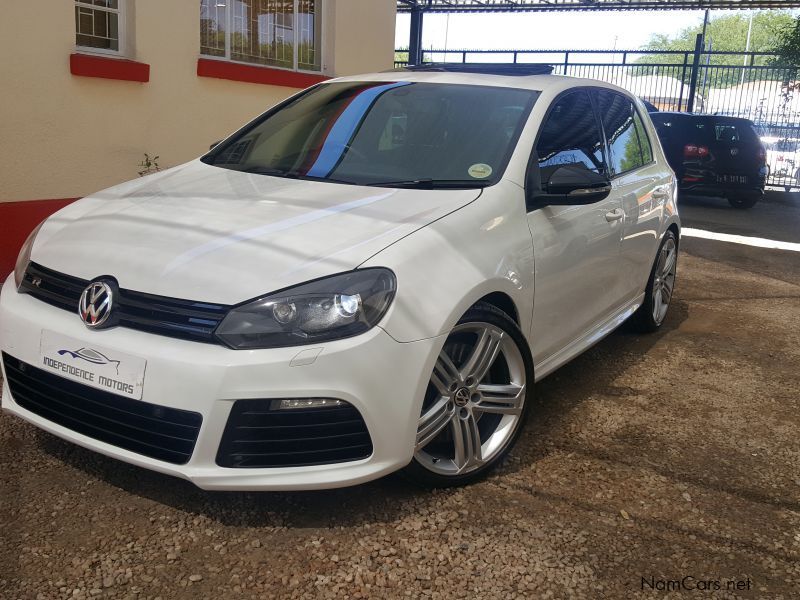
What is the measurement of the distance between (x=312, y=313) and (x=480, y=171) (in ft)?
4.07

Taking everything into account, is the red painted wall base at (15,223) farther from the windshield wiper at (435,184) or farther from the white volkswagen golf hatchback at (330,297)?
the windshield wiper at (435,184)

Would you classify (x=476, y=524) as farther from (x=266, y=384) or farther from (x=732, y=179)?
(x=732, y=179)

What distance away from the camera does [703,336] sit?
5676mm

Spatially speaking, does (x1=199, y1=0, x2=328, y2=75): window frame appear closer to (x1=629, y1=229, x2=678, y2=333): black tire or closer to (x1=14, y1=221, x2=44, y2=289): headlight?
(x1=629, y1=229, x2=678, y2=333): black tire

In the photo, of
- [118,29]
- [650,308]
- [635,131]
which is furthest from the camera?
[118,29]

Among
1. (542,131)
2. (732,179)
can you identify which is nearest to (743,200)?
(732,179)

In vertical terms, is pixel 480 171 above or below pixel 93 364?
above

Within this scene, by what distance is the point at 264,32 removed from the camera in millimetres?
8266

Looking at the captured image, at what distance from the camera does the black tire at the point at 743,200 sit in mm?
13570

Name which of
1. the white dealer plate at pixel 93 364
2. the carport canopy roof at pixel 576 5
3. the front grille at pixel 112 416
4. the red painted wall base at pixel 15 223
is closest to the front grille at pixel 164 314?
the white dealer plate at pixel 93 364

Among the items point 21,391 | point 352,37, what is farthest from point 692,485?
point 352,37

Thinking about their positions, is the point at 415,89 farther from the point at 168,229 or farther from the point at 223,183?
the point at 168,229

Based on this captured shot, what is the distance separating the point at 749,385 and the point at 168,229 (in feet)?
11.0

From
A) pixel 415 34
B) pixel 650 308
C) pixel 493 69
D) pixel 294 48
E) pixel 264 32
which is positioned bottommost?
pixel 650 308
